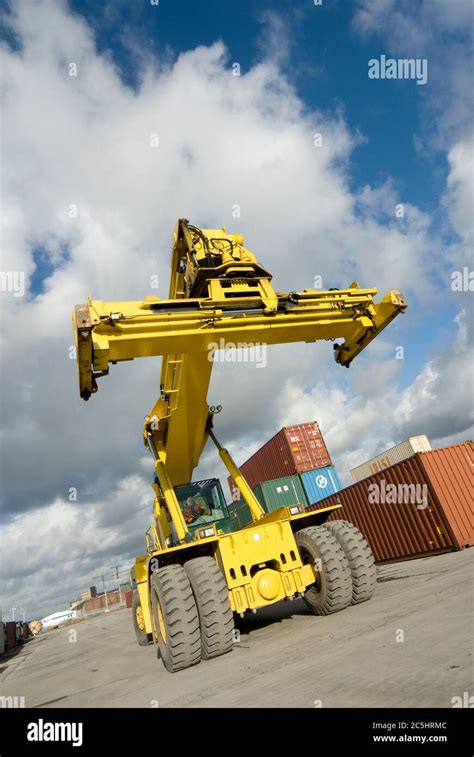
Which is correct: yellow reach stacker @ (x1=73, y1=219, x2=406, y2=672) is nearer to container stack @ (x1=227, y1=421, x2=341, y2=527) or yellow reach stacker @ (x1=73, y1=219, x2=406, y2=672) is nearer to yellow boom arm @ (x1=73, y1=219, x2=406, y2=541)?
yellow boom arm @ (x1=73, y1=219, x2=406, y2=541)

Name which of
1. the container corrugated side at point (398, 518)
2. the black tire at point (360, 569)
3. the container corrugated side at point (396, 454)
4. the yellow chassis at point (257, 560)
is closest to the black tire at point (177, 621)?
the yellow chassis at point (257, 560)

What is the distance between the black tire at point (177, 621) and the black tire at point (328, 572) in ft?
7.14

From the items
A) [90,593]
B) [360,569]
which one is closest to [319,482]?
[360,569]

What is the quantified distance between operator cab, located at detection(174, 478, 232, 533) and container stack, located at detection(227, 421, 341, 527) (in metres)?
11.6

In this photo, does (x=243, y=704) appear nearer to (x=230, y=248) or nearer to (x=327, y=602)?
(x=327, y=602)

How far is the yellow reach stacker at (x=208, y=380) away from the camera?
5770 millimetres

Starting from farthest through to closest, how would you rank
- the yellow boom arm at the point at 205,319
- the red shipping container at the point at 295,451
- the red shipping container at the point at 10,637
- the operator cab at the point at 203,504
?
the red shipping container at the point at 10,637
the red shipping container at the point at 295,451
the operator cab at the point at 203,504
the yellow boom arm at the point at 205,319

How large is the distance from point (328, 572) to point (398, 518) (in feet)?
24.2

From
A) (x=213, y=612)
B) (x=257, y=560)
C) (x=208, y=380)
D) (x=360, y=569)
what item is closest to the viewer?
(x=213, y=612)

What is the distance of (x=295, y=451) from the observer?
75.5 ft

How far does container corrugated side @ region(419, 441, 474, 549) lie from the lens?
12.1 meters

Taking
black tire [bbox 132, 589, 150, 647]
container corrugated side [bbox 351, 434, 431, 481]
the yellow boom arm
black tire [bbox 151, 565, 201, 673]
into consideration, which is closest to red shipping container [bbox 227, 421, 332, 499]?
container corrugated side [bbox 351, 434, 431, 481]

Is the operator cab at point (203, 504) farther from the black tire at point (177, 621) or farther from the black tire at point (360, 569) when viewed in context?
the black tire at point (360, 569)

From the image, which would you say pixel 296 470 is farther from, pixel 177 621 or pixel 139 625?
pixel 177 621
